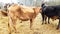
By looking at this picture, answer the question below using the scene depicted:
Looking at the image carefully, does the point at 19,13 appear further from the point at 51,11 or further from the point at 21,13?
the point at 51,11

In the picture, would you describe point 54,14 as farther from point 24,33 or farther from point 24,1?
point 24,1

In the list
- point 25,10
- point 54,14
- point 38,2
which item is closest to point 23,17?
point 25,10

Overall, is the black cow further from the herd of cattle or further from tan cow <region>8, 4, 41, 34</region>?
tan cow <region>8, 4, 41, 34</region>

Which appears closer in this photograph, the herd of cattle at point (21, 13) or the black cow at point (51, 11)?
the herd of cattle at point (21, 13)

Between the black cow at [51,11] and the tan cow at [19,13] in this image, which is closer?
the tan cow at [19,13]

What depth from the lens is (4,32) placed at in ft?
21.2

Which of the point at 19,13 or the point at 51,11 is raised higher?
the point at 19,13

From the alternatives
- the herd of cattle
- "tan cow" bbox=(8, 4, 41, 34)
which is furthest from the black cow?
"tan cow" bbox=(8, 4, 41, 34)

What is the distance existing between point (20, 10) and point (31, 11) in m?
0.57

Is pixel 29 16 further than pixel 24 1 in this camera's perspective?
No

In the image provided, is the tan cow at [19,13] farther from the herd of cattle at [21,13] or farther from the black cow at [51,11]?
the black cow at [51,11]

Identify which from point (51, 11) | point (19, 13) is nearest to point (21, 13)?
point (19, 13)

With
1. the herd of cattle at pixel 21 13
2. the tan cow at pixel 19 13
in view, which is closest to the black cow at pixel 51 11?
the herd of cattle at pixel 21 13

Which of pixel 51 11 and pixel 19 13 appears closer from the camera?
pixel 19 13
